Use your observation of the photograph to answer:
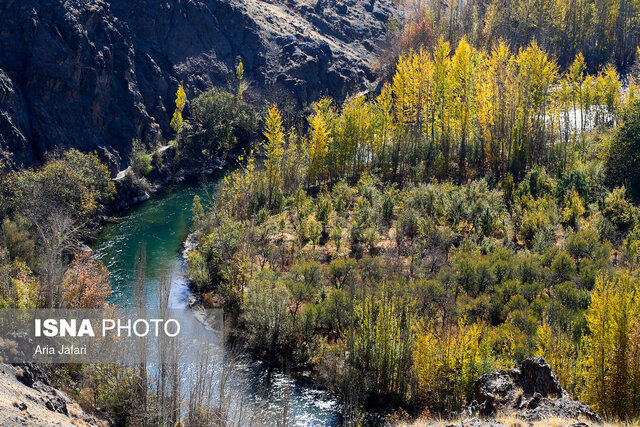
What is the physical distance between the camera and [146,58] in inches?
2350

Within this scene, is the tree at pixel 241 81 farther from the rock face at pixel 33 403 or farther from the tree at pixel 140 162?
the rock face at pixel 33 403

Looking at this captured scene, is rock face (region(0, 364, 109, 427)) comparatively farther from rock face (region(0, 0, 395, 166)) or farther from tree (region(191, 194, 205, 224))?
rock face (region(0, 0, 395, 166))

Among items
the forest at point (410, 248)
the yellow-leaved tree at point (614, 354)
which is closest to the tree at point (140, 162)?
the forest at point (410, 248)

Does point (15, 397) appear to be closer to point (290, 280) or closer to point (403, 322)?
point (403, 322)

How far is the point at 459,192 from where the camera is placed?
106 feet

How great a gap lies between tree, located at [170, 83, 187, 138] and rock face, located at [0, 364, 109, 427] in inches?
1821

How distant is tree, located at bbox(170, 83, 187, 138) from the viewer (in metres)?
57.8

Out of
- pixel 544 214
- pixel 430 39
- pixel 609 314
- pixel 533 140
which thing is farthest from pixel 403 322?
pixel 430 39

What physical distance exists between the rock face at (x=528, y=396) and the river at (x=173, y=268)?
5.54 m

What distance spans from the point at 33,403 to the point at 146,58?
179 ft

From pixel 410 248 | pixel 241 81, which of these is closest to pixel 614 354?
pixel 410 248

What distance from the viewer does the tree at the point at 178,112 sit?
189 ft

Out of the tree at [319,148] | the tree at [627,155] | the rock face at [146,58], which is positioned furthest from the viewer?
the rock face at [146,58]

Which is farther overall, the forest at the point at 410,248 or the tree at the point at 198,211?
the tree at the point at 198,211
